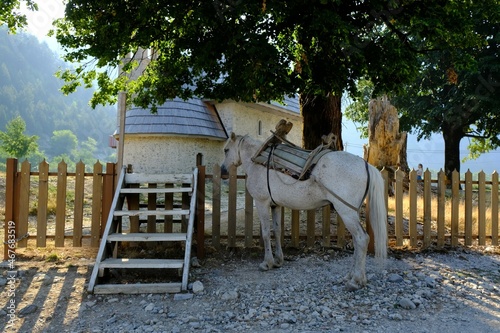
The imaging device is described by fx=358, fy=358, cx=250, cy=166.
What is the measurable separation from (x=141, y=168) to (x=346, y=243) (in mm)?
16251

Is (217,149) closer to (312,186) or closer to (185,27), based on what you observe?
(185,27)

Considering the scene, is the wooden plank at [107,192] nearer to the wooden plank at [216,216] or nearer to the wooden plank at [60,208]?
the wooden plank at [60,208]

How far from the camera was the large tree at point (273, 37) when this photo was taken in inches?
233

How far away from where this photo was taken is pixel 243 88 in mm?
7180

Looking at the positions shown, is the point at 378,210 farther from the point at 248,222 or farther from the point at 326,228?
the point at 248,222

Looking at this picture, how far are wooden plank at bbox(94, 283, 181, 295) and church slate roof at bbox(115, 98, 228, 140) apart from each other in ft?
52.9

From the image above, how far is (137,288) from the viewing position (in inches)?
180

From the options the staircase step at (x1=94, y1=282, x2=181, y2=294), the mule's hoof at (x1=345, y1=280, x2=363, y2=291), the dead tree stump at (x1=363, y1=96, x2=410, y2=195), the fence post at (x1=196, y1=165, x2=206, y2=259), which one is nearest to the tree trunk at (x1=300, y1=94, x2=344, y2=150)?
the fence post at (x1=196, y1=165, x2=206, y2=259)

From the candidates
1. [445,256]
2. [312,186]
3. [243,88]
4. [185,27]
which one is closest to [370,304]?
[312,186]

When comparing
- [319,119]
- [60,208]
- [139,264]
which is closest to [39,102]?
[319,119]

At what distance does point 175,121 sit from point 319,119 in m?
13.1

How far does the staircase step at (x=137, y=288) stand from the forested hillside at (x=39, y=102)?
6024 inches

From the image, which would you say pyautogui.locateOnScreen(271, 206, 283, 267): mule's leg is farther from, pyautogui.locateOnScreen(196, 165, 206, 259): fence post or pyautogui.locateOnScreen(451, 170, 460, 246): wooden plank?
pyautogui.locateOnScreen(451, 170, 460, 246): wooden plank

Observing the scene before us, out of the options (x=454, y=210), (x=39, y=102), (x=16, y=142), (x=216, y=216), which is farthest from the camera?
(x=39, y=102)
